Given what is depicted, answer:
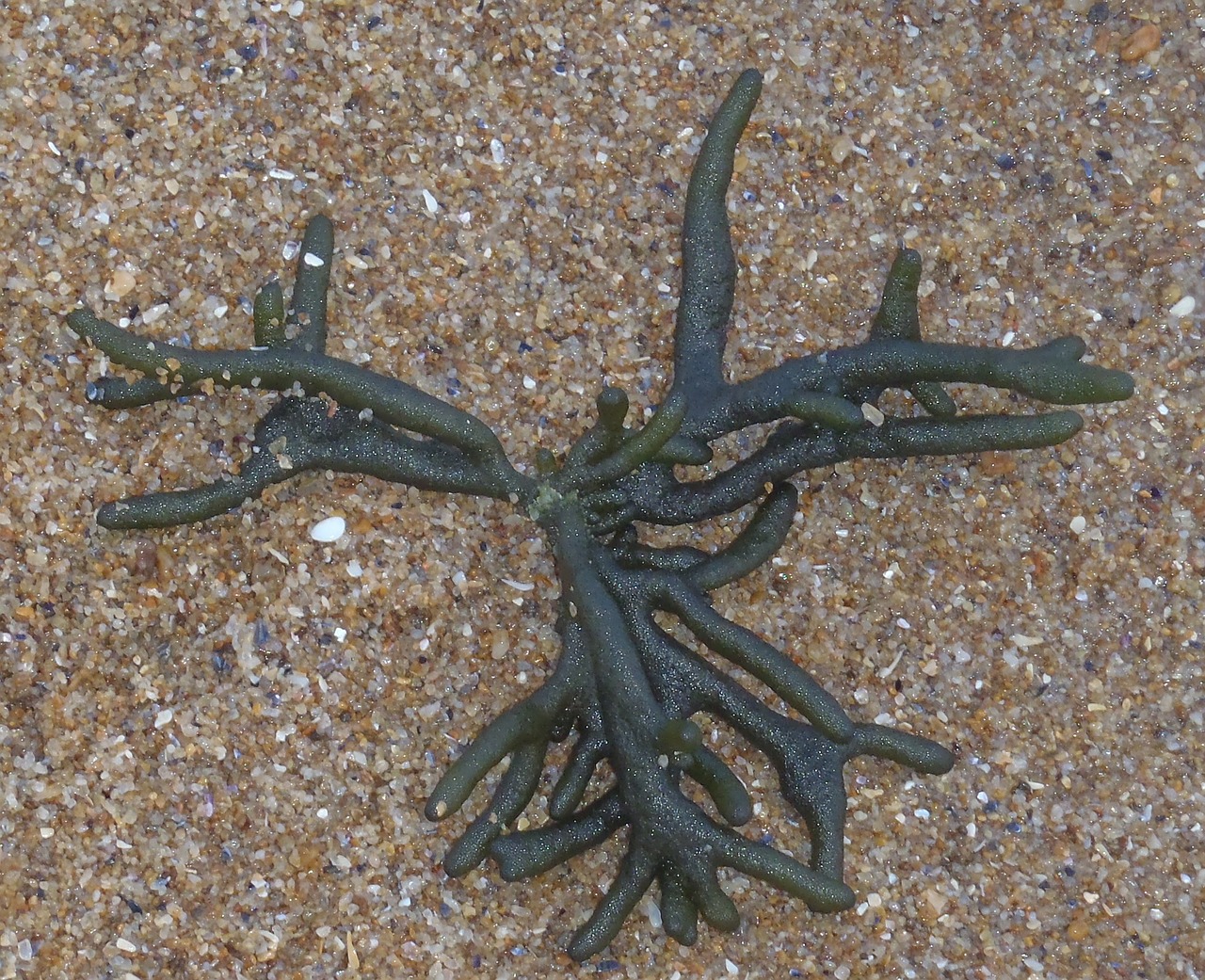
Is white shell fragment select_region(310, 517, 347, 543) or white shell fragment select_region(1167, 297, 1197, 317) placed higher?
white shell fragment select_region(1167, 297, 1197, 317)

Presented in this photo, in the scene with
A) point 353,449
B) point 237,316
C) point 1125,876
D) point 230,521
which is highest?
point 237,316

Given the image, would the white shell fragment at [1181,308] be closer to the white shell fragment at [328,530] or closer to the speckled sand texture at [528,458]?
the speckled sand texture at [528,458]

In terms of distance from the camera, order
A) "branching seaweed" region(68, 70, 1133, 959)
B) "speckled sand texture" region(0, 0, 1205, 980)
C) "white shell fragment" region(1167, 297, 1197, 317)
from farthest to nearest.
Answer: "white shell fragment" region(1167, 297, 1197, 317) → "speckled sand texture" region(0, 0, 1205, 980) → "branching seaweed" region(68, 70, 1133, 959)

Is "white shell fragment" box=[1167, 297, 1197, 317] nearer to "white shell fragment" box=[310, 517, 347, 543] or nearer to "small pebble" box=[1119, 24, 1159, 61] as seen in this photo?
"small pebble" box=[1119, 24, 1159, 61]

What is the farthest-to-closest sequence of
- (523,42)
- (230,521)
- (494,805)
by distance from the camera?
(523,42) → (230,521) → (494,805)

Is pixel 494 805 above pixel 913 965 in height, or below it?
above

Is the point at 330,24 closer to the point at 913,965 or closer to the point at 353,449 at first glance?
the point at 353,449

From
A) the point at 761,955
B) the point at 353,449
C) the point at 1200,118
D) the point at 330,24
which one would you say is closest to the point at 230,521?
the point at 353,449

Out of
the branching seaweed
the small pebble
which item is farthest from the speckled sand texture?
the branching seaweed
